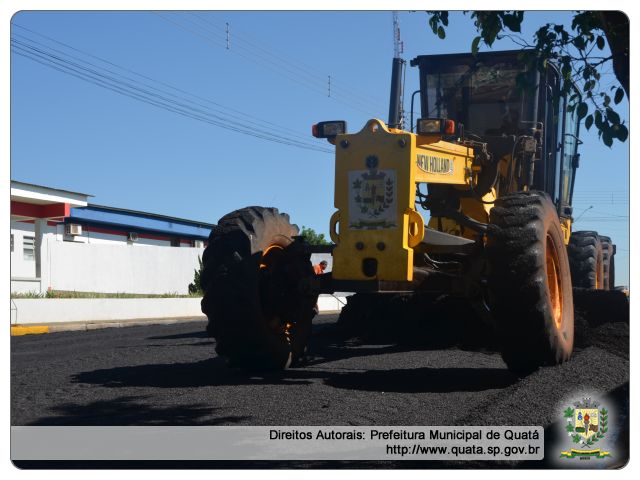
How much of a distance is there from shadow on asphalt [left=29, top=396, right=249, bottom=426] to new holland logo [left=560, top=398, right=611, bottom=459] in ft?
7.07

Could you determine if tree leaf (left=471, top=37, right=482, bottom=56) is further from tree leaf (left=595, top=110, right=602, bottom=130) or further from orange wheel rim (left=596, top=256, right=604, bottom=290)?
orange wheel rim (left=596, top=256, right=604, bottom=290)

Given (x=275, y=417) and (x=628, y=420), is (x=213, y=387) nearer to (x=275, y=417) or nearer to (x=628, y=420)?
(x=275, y=417)

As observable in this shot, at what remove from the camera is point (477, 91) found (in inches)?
372

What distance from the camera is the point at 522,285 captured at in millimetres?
6617

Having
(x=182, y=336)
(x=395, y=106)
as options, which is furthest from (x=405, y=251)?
(x=182, y=336)

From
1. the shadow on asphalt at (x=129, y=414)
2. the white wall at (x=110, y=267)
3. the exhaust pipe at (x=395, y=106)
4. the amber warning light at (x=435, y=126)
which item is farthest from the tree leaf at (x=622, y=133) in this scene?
the white wall at (x=110, y=267)

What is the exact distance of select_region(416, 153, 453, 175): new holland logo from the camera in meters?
7.31

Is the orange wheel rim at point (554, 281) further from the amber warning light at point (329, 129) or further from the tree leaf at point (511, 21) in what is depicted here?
the tree leaf at point (511, 21)

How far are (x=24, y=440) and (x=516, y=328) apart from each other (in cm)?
388

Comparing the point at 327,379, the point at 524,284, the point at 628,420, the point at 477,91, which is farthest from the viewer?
the point at 477,91

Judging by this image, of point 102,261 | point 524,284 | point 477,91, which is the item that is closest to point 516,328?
point 524,284

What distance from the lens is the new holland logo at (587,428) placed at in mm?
4629

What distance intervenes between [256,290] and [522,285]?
2305mm

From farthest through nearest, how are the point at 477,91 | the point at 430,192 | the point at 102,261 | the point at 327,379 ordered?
the point at 102,261
the point at 477,91
the point at 430,192
the point at 327,379
